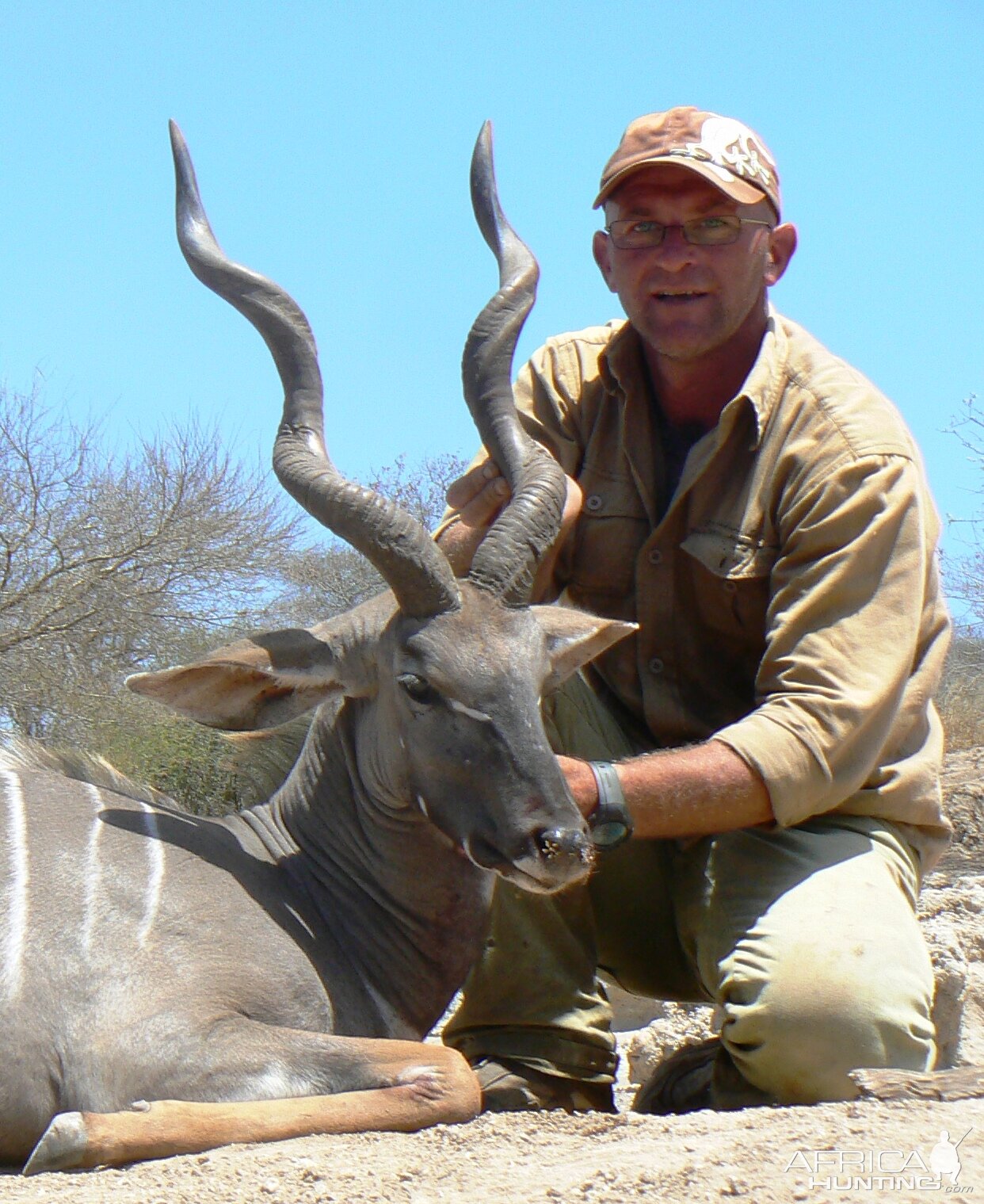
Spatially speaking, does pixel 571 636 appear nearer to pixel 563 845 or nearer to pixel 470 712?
pixel 470 712

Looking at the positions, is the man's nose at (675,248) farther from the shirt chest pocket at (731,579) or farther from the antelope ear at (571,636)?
the antelope ear at (571,636)

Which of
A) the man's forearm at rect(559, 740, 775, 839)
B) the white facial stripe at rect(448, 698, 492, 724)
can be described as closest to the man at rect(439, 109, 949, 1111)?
the man's forearm at rect(559, 740, 775, 839)

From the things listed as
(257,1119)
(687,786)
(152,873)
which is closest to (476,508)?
(687,786)

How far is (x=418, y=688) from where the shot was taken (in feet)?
14.2

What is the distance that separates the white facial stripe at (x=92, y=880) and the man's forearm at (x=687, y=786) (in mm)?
1267

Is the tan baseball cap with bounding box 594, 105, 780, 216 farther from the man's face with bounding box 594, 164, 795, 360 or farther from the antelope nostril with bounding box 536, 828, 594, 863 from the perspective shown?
the antelope nostril with bounding box 536, 828, 594, 863

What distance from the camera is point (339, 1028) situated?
13.9ft

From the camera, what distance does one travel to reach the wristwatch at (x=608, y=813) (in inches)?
172

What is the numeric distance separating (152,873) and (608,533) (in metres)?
1.90

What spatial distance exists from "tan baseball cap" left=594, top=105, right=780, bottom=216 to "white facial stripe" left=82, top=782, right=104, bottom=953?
254cm

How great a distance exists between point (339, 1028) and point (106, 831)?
0.82 meters

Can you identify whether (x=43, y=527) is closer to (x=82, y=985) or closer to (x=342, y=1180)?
(x=82, y=985)

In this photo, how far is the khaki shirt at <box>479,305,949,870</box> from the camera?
451 centimetres

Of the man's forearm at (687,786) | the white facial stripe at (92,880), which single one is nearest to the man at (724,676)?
the man's forearm at (687,786)
